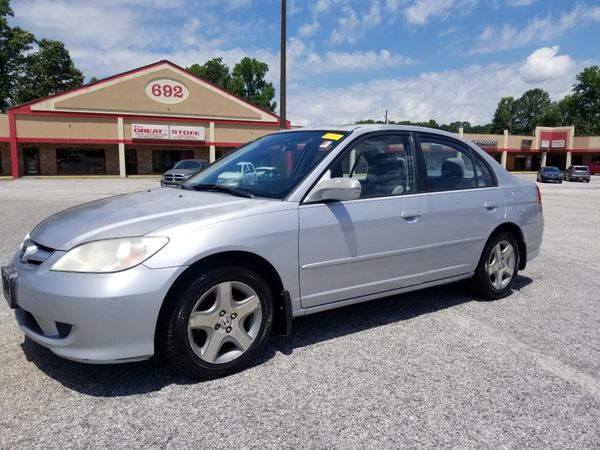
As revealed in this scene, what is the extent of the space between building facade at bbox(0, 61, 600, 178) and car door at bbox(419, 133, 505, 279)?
33607 millimetres

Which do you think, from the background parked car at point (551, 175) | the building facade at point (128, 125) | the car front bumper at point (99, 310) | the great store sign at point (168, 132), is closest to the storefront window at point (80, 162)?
the building facade at point (128, 125)

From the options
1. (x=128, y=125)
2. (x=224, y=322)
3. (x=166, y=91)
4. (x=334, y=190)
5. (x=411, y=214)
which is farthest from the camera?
(x=166, y=91)

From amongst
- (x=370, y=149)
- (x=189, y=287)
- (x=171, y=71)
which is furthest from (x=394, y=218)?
(x=171, y=71)

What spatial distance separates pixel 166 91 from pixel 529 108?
111973 mm

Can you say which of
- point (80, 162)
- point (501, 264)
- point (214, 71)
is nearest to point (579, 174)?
point (80, 162)

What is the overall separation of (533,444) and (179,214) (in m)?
2.36

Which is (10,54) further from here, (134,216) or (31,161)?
(134,216)

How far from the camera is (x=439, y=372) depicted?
10.5 ft

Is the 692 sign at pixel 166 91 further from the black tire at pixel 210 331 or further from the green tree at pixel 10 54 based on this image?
the black tire at pixel 210 331

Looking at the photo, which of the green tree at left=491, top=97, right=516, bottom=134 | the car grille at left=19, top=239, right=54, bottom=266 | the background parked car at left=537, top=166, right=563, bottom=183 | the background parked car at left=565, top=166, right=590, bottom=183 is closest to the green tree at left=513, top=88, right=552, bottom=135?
the green tree at left=491, top=97, right=516, bottom=134

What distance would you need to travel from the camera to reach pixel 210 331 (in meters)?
2.99

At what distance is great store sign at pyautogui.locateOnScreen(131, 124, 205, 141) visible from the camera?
36219 millimetres

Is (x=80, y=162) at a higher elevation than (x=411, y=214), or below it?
higher

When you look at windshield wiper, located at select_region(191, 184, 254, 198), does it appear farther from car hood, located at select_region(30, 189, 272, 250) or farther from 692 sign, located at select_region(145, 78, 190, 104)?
692 sign, located at select_region(145, 78, 190, 104)
